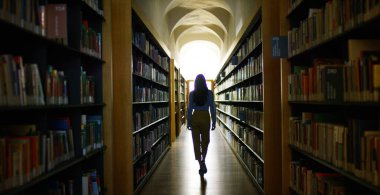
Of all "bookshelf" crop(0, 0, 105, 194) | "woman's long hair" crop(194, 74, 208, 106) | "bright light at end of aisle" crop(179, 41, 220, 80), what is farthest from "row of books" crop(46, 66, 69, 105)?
"bright light at end of aisle" crop(179, 41, 220, 80)

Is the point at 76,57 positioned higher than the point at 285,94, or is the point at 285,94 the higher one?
the point at 76,57

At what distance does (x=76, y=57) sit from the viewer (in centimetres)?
268

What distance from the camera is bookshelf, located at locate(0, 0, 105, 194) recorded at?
176cm

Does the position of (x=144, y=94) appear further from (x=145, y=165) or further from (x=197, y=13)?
(x=197, y=13)

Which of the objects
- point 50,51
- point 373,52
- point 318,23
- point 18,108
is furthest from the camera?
point 50,51

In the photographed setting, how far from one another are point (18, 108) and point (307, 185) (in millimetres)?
2181

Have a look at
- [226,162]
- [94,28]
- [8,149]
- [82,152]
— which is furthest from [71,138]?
[226,162]

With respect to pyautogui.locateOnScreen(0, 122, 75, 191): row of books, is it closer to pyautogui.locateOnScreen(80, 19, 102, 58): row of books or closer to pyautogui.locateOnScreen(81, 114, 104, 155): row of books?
pyautogui.locateOnScreen(81, 114, 104, 155): row of books

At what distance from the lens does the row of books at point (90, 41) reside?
2816 millimetres

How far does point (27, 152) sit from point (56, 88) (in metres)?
0.58

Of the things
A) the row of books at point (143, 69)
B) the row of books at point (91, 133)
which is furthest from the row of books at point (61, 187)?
the row of books at point (143, 69)

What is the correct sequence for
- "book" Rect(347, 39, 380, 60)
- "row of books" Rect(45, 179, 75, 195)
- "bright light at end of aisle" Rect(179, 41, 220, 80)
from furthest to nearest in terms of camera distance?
"bright light at end of aisle" Rect(179, 41, 220, 80) < "row of books" Rect(45, 179, 75, 195) < "book" Rect(347, 39, 380, 60)

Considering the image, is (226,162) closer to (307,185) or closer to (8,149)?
(307,185)

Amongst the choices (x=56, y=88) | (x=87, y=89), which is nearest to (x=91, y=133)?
(x=87, y=89)
